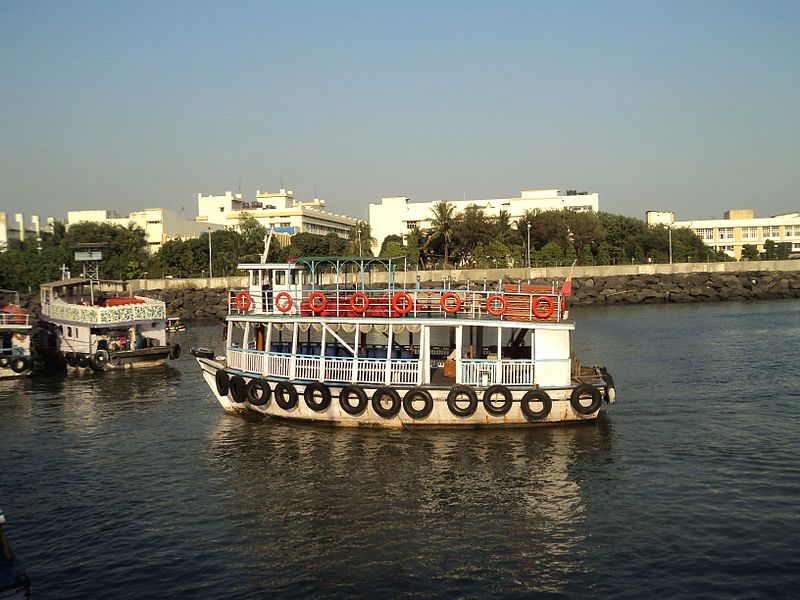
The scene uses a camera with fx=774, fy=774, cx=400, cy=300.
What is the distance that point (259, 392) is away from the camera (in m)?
23.8

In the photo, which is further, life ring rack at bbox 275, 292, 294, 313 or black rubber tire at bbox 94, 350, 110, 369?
black rubber tire at bbox 94, 350, 110, 369

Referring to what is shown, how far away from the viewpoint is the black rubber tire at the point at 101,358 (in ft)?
126

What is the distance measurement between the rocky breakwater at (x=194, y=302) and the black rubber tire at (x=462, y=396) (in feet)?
176

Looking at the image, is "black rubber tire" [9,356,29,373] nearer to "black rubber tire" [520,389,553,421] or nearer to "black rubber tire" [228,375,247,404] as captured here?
"black rubber tire" [228,375,247,404]

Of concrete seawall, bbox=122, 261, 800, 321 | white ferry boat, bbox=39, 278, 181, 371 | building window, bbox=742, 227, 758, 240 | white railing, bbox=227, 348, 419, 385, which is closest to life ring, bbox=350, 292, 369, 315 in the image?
white railing, bbox=227, 348, 419, 385

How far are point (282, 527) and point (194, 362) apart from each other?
90.8 feet

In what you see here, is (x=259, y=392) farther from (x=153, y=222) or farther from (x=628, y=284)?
(x=153, y=222)

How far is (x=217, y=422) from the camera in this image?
25609mm

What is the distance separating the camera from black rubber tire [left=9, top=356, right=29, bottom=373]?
36.7 meters

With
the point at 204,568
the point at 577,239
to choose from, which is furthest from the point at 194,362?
the point at 577,239

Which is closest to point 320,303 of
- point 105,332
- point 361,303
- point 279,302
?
point 361,303

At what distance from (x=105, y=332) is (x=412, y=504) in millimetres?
28031

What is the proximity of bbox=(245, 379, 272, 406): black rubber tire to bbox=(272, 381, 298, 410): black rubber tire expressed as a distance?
0.35m

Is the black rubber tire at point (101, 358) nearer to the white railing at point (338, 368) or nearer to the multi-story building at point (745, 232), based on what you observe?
the white railing at point (338, 368)
